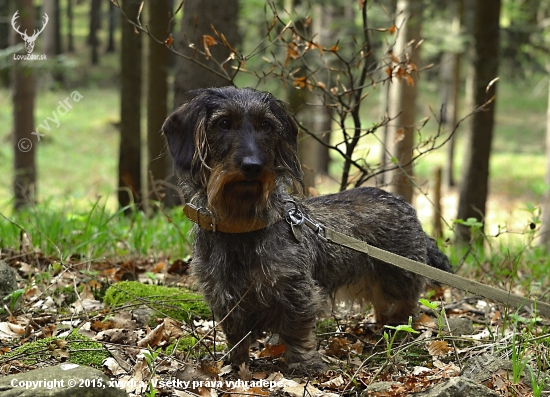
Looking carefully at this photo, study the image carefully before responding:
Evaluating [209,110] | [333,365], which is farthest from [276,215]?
[333,365]

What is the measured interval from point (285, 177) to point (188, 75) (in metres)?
3.66

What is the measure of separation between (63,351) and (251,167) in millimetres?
1562

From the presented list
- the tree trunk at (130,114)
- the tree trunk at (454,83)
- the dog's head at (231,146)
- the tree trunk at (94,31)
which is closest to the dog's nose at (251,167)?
the dog's head at (231,146)

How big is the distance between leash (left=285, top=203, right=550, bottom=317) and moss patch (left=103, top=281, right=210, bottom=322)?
108 cm

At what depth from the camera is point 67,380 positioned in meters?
2.94

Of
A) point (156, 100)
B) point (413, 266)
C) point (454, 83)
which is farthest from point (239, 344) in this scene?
point (454, 83)

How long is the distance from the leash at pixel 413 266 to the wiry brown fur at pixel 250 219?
0.10m

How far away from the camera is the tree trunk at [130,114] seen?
1038 centimetres

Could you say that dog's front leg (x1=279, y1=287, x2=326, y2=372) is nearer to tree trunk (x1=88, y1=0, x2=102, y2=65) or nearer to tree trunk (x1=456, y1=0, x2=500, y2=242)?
tree trunk (x1=456, y1=0, x2=500, y2=242)

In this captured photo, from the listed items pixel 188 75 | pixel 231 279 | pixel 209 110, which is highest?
pixel 188 75

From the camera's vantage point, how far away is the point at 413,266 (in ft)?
13.3

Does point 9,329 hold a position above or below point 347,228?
below

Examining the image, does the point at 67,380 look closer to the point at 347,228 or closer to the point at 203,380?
the point at 203,380

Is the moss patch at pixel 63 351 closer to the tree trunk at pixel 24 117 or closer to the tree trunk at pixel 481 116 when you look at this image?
the tree trunk at pixel 481 116
